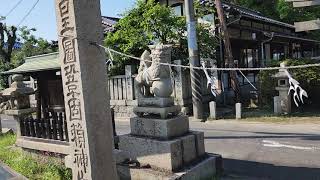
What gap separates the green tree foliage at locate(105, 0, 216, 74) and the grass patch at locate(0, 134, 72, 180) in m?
8.60

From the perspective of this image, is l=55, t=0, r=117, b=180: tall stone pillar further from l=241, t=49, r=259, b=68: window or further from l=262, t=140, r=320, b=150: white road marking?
l=241, t=49, r=259, b=68: window

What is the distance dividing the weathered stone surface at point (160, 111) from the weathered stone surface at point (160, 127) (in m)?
0.13

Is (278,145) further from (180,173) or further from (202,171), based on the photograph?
(180,173)

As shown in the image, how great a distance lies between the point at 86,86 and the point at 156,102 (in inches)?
95.8

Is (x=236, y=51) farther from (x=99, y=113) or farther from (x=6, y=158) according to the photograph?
(x=99, y=113)

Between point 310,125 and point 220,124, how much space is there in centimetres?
326

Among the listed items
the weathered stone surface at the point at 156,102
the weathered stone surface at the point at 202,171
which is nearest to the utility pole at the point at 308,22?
the weathered stone surface at the point at 156,102

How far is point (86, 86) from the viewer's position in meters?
4.80

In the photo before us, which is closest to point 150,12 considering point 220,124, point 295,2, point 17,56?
point 220,124

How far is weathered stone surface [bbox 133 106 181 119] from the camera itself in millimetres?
6851

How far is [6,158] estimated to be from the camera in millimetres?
9125

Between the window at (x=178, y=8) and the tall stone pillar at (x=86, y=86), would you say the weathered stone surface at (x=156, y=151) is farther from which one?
the window at (x=178, y=8)

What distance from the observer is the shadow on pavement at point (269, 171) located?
23.4ft

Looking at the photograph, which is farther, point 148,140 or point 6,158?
point 6,158
